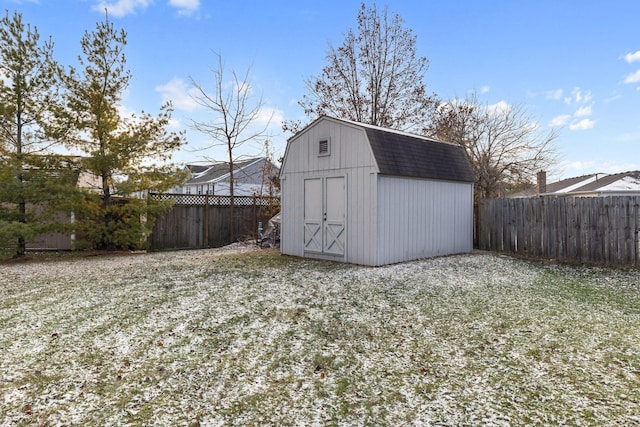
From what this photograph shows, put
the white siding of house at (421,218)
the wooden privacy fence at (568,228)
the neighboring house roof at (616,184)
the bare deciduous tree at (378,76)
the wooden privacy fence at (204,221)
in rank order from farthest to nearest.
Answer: the neighboring house roof at (616,184), the bare deciduous tree at (378,76), the wooden privacy fence at (204,221), the white siding of house at (421,218), the wooden privacy fence at (568,228)

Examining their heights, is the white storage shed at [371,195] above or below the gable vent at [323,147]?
below

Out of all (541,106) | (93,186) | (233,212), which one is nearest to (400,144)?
(233,212)

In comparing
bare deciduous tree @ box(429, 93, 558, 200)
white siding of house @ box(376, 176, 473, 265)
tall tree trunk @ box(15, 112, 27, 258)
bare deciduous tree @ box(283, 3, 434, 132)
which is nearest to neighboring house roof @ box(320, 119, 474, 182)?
white siding of house @ box(376, 176, 473, 265)

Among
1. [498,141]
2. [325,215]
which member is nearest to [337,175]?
[325,215]

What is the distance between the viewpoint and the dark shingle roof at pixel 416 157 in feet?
25.4

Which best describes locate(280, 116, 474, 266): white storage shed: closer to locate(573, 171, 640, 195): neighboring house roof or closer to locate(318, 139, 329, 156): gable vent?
locate(318, 139, 329, 156): gable vent

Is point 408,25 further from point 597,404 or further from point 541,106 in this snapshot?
point 597,404

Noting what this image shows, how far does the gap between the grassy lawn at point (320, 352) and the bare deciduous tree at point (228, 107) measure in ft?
29.9

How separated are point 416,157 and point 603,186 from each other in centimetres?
1812

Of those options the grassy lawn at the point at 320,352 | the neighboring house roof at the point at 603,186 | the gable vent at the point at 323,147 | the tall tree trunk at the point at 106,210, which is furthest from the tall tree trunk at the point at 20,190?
the neighboring house roof at the point at 603,186

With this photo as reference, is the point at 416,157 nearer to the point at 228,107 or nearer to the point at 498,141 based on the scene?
the point at 498,141

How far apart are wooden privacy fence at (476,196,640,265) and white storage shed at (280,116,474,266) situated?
969 millimetres

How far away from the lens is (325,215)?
857 cm

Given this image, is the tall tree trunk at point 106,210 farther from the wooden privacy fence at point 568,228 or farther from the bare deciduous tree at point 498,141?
the bare deciduous tree at point 498,141
